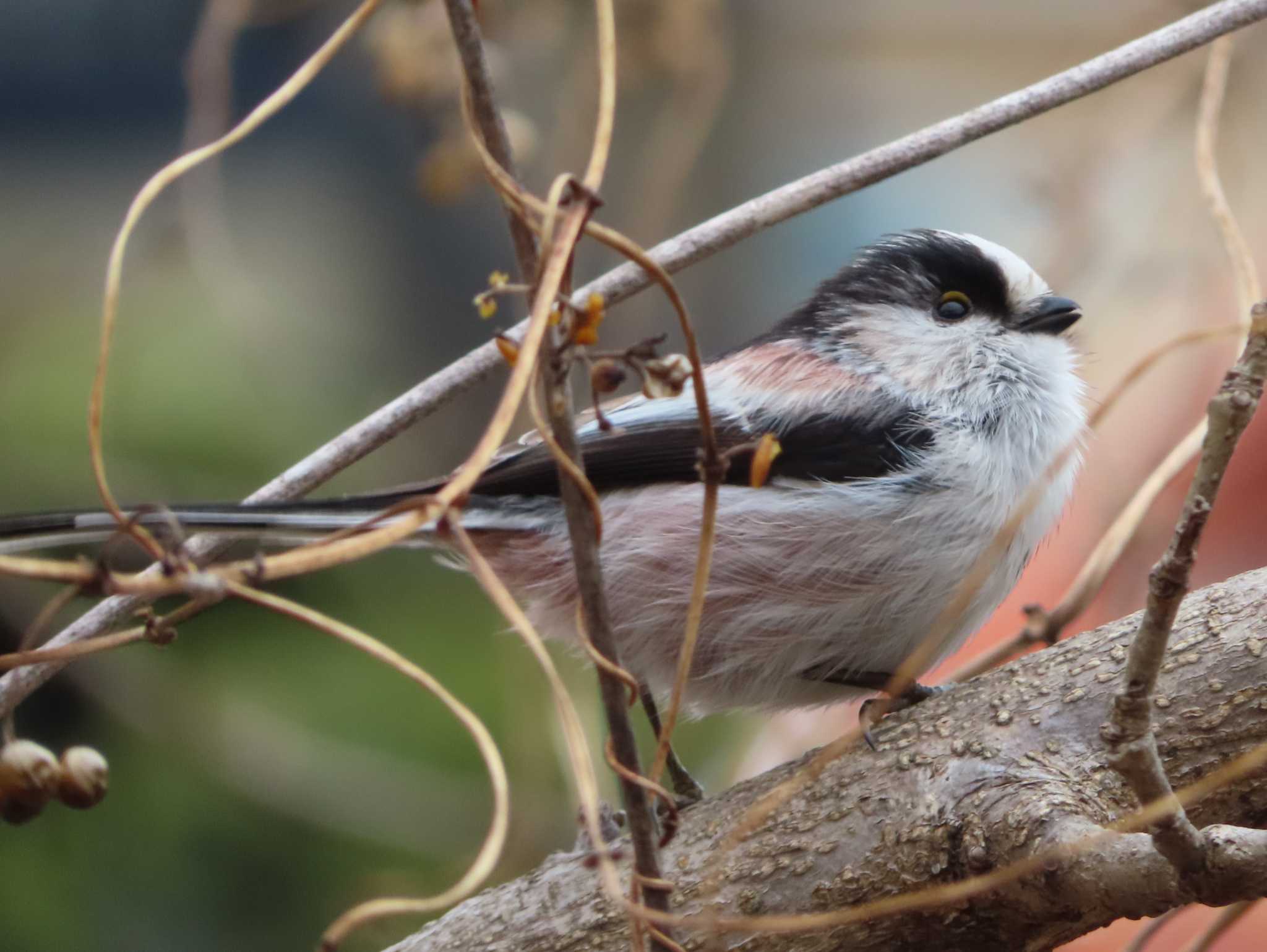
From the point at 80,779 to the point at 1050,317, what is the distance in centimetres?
144

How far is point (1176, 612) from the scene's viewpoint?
89 cm

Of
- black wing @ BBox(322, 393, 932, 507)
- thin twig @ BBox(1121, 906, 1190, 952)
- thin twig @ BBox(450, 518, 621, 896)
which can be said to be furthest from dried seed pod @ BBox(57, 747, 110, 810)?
thin twig @ BBox(1121, 906, 1190, 952)

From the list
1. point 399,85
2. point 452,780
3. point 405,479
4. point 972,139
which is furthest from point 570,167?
point 972,139

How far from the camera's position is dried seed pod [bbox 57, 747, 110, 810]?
945 mm

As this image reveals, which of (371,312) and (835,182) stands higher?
(835,182)

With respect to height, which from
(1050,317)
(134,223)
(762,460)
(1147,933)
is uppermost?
(134,223)

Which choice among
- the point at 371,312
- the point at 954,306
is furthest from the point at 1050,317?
the point at 371,312

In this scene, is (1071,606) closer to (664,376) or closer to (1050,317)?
(1050,317)

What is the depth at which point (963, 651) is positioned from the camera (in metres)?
2.91

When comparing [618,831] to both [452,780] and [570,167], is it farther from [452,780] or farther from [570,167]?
[570,167]

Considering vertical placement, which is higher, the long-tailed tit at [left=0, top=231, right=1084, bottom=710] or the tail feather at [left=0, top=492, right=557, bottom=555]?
the tail feather at [left=0, top=492, right=557, bottom=555]

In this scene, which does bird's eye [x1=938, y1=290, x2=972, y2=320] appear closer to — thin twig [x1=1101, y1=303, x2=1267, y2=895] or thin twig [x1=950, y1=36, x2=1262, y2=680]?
thin twig [x1=950, y1=36, x2=1262, y2=680]

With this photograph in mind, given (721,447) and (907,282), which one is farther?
(907,282)

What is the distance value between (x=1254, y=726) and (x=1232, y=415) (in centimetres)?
59
